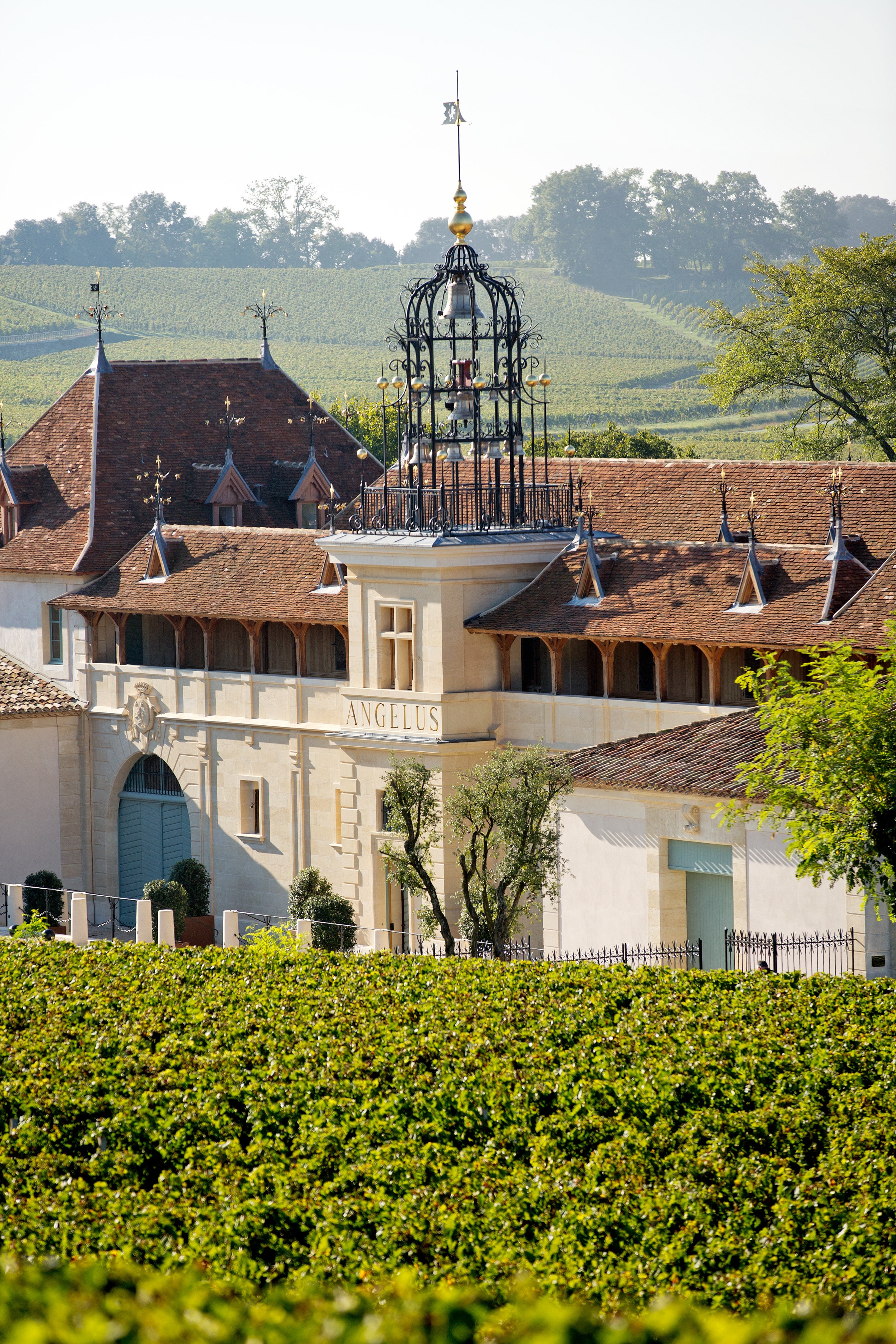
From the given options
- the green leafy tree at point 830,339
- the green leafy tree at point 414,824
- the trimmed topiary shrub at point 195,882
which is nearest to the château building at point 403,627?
the trimmed topiary shrub at point 195,882

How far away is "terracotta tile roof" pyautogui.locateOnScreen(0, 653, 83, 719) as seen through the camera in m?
48.2

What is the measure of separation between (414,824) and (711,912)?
6.13m

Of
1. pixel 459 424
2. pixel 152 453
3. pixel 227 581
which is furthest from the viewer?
pixel 152 453

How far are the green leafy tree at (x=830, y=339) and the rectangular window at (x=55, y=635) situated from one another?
3343cm

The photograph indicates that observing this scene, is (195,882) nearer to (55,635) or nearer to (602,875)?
(55,635)

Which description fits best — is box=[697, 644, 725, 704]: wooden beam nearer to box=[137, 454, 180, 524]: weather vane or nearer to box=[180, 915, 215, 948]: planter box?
box=[180, 915, 215, 948]: planter box

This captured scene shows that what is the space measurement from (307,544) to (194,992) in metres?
22.9

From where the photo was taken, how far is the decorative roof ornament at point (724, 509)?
38.9 metres

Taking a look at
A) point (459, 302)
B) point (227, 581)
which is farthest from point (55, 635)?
point (459, 302)

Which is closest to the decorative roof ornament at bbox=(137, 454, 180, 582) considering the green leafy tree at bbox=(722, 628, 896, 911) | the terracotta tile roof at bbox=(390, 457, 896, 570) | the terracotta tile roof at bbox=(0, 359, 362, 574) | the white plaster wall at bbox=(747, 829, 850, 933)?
the terracotta tile roof at bbox=(0, 359, 362, 574)

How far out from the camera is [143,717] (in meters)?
47.8

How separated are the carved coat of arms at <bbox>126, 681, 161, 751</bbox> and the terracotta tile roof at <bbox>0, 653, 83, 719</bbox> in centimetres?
167

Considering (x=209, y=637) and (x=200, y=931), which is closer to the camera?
(x=200, y=931)

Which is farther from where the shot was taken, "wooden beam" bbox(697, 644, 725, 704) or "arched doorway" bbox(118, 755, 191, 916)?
"arched doorway" bbox(118, 755, 191, 916)
